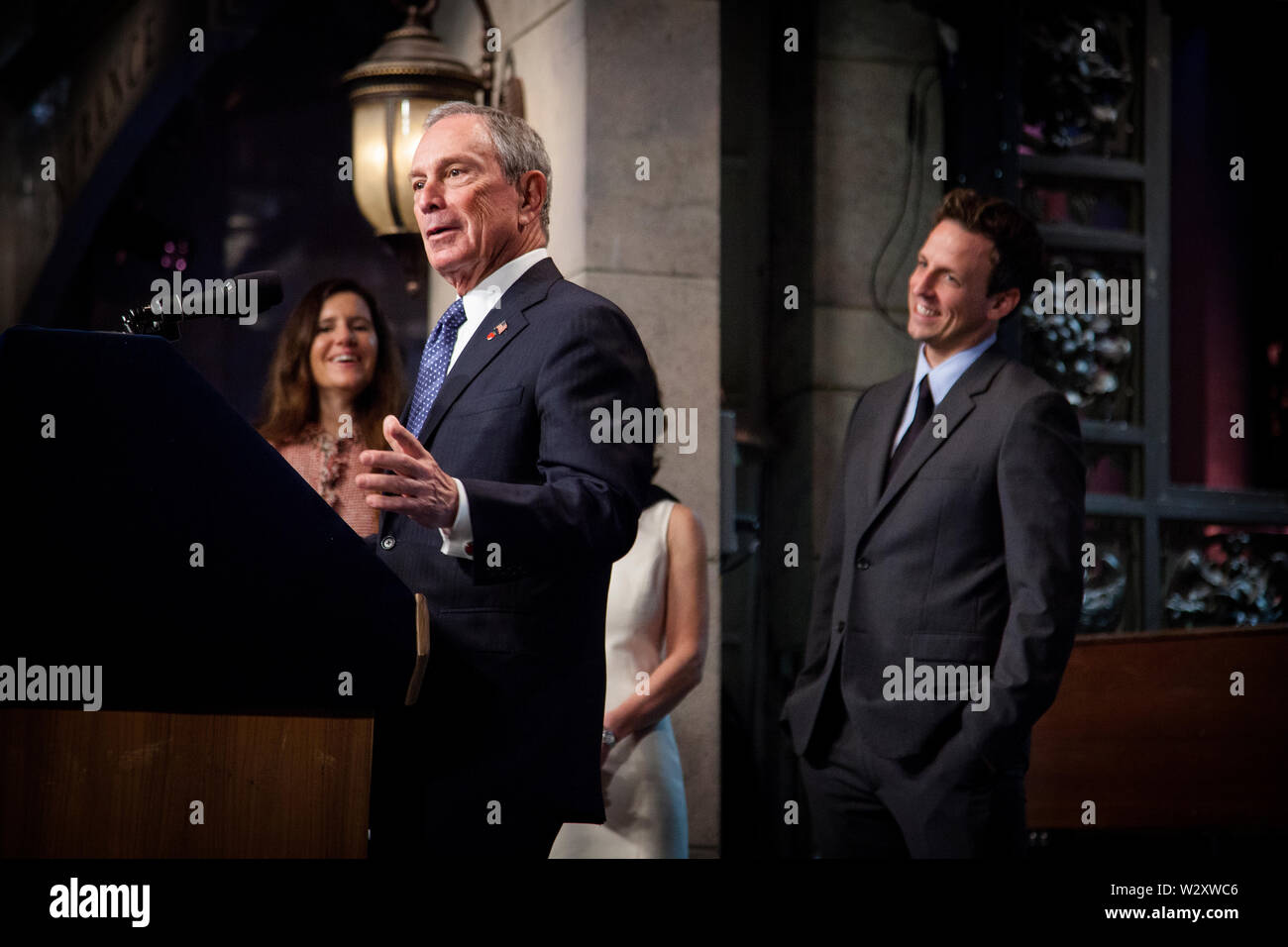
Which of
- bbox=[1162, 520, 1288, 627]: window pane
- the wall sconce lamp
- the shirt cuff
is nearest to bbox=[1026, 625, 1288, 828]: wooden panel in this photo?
bbox=[1162, 520, 1288, 627]: window pane

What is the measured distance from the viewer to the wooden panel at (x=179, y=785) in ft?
6.26

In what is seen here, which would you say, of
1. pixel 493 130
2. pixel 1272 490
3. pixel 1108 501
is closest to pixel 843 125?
pixel 1108 501

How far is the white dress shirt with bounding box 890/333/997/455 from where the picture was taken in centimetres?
351

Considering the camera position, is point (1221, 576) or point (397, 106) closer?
point (397, 106)

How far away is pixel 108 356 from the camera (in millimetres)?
1906

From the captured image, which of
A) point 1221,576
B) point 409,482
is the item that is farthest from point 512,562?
point 1221,576

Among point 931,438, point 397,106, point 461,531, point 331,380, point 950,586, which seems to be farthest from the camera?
point 397,106

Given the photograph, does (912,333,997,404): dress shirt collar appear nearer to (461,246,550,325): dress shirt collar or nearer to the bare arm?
the bare arm

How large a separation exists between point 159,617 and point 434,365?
2.56ft

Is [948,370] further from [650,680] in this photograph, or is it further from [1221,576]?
[1221,576]

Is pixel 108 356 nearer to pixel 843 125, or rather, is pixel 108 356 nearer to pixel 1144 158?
pixel 843 125

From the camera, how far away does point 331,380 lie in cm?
424

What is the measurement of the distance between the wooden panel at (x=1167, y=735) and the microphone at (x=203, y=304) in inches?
97.6
